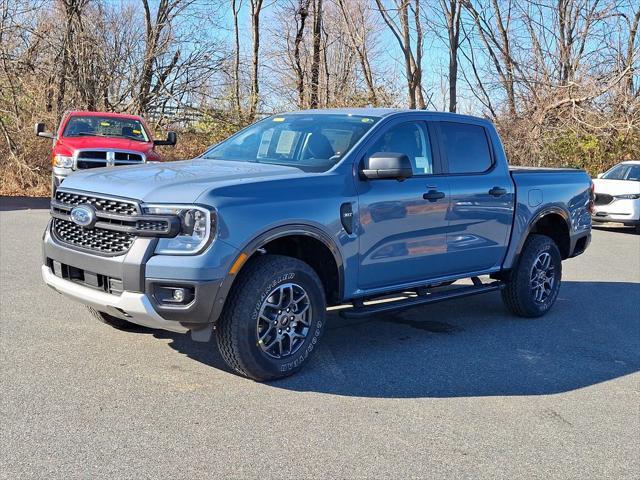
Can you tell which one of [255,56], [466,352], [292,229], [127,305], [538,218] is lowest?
[466,352]

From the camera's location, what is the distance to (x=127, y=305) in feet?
14.8

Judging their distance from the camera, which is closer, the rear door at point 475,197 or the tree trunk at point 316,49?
the rear door at point 475,197

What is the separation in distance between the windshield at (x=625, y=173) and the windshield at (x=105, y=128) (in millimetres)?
10852

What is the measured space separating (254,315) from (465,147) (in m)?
2.98

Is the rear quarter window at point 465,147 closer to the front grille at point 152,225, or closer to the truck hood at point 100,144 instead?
the front grille at point 152,225

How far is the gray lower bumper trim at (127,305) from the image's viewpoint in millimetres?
4484

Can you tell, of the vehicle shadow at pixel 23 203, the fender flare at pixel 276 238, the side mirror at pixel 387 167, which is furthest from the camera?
the vehicle shadow at pixel 23 203

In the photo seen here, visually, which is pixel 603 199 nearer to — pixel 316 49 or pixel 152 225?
pixel 316 49

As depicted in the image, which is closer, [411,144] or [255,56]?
[411,144]

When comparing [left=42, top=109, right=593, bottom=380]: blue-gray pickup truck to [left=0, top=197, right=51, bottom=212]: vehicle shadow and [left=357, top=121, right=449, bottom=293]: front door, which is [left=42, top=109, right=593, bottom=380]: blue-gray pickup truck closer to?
[left=357, top=121, right=449, bottom=293]: front door

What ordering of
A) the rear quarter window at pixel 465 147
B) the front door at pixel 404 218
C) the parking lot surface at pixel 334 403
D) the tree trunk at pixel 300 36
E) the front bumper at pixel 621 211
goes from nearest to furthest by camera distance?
1. the parking lot surface at pixel 334 403
2. the front door at pixel 404 218
3. the rear quarter window at pixel 465 147
4. the front bumper at pixel 621 211
5. the tree trunk at pixel 300 36

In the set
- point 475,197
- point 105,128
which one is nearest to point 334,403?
point 475,197

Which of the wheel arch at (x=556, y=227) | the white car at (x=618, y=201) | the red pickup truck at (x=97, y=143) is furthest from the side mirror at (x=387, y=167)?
the white car at (x=618, y=201)

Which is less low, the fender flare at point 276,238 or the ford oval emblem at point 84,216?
the ford oval emblem at point 84,216
